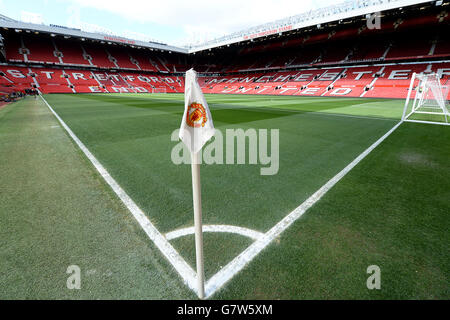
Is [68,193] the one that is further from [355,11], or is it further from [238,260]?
[355,11]

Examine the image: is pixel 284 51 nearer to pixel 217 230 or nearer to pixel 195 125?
pixel 217 230

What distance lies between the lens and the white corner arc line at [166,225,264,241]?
2.37 m

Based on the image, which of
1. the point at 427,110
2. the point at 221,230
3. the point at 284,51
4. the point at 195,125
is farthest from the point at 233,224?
the point at 284,51

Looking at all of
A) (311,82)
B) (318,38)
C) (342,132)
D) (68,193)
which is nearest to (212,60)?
(318,38)

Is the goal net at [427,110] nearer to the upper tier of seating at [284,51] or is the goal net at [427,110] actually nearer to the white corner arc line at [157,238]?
the white corner arc line at [157,238]

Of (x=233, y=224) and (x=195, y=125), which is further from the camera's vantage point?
(x=233, y=224)

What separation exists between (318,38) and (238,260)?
53123mm

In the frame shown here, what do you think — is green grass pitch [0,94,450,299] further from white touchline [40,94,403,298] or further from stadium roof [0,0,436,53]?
stadium roof [0,0,436,53]

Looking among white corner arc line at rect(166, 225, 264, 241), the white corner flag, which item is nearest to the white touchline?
white corner arc line at rect(166, 225, 264, 241)

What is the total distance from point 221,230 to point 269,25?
155 ft

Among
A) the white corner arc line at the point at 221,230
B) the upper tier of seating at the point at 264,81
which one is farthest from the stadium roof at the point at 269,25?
the white corner arc line at the point at 221,230

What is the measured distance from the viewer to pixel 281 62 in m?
48.8

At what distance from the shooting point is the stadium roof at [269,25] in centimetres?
2808

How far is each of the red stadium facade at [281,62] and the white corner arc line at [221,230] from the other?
3438 centimetres
